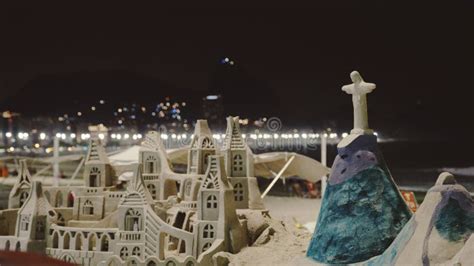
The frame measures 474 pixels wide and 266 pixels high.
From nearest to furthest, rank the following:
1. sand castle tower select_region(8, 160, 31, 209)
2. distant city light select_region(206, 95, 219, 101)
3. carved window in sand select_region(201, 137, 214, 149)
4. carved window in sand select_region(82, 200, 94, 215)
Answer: carved window in sand select_region(201, 137, 214, 149), sand castle tower select_region(8, 160, 31, 209), carved window in sand select_region(82, 200, 94, 215), distant city light select_region(206, 95, 219, 101)

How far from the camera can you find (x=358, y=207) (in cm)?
834

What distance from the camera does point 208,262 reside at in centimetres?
1140

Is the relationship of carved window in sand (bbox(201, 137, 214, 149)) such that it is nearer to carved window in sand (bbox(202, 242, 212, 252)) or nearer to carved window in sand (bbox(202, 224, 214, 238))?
carved window in sand (bbox(202, 224, 214, 238))

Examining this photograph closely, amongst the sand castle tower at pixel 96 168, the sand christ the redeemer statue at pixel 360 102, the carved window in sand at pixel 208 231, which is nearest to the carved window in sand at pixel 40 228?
the sand castle tower at pixel 96 168

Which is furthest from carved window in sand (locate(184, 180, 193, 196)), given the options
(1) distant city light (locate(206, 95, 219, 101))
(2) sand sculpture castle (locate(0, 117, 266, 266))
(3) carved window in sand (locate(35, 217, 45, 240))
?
(1) distant city light (locate(206, 95, 219, 101))

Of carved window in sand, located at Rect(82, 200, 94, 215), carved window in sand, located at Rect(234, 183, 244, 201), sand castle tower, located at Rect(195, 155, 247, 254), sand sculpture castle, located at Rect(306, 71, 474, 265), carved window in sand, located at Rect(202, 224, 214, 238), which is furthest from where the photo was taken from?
carved window in sand, located at Rect(82, 200, 94, 215)

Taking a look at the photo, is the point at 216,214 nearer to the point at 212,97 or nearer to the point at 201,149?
the point at 201,149

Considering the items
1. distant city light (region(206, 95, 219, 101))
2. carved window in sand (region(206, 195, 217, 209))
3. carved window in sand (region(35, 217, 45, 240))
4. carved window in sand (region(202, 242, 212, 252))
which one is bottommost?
carved window in sand (region(202, 242, 212, 252))

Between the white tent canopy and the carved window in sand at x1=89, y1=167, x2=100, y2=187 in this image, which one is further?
the white tent canopy

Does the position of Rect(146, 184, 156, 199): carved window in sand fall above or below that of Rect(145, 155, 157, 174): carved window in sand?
below

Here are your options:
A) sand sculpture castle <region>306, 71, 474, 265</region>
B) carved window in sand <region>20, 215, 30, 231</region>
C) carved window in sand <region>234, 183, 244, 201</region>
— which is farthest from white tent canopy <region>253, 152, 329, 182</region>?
sand sculpture castle <region>306, 71, 474, 265</region>

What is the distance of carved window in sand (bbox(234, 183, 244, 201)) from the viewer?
13875 mm

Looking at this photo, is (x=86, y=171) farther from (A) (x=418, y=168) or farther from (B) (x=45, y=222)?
(A) (x=418, y=168)

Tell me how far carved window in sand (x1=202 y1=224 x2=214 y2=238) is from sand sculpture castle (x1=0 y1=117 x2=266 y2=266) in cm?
2
